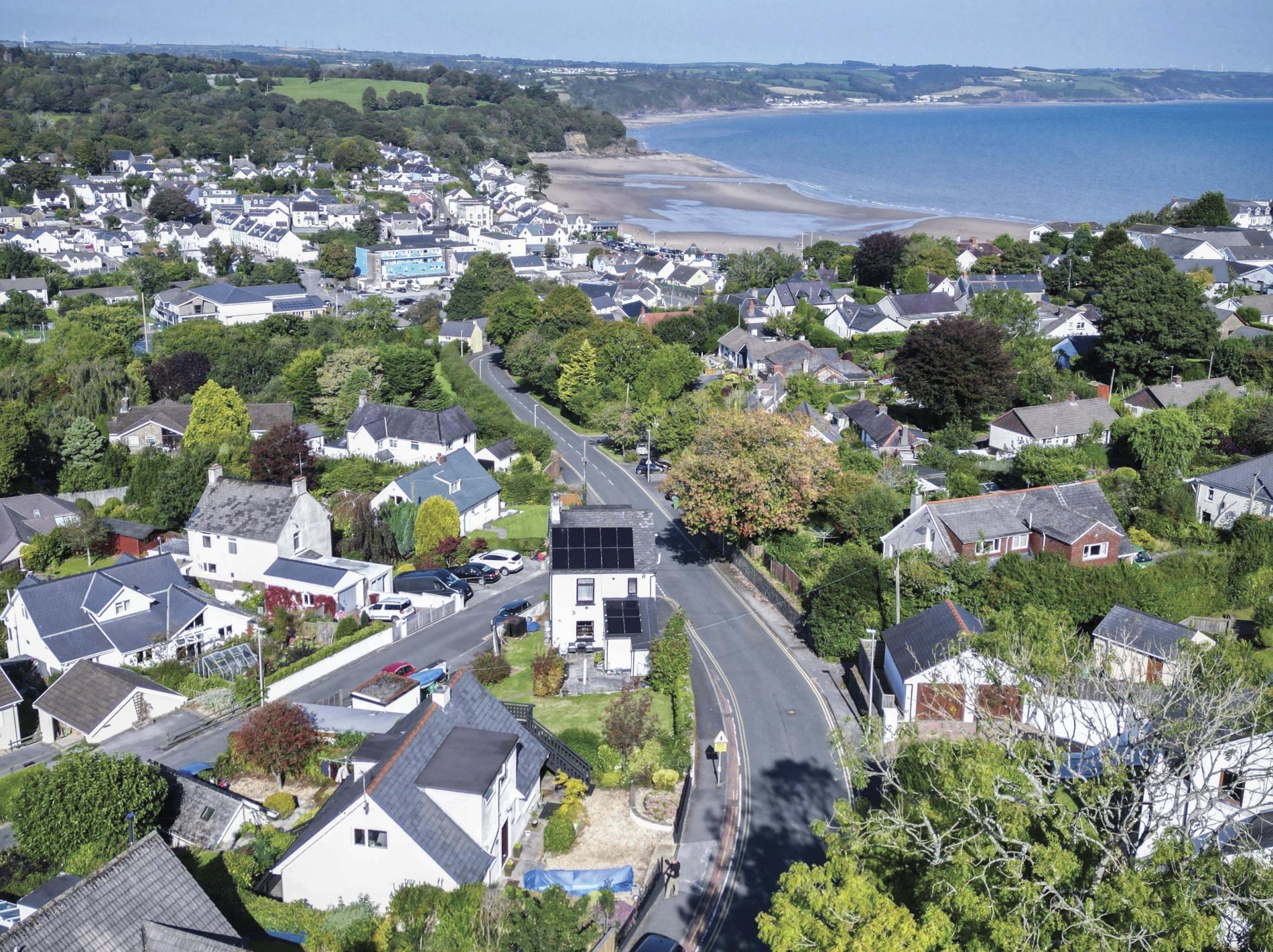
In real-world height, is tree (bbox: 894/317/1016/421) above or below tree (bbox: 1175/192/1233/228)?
below

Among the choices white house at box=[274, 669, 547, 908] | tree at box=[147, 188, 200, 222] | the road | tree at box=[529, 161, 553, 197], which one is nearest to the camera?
white house at box=[274, 669, 547, 908]

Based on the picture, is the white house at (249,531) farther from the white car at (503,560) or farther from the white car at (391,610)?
the white car at (503,560)

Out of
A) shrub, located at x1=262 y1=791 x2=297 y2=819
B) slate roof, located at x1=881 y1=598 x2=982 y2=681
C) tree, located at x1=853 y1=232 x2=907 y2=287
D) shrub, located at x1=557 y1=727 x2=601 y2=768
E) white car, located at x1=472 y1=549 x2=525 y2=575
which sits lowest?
shrub, located at x1=262 y1=791 x2=297 y2=819

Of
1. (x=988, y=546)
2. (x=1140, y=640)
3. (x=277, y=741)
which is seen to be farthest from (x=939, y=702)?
(x=277, y=741)

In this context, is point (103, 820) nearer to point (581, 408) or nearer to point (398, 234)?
point (581, 408)

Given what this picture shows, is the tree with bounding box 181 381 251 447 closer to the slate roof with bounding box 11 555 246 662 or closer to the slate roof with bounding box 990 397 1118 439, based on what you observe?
the slate roof with bounding box 11 555 246 662

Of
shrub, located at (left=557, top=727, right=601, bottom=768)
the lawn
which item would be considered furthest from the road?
shrub, located at (left=557, top=727, right=601, bottom=768)

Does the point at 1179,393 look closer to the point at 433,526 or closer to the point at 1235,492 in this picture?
the point at 1235,492
